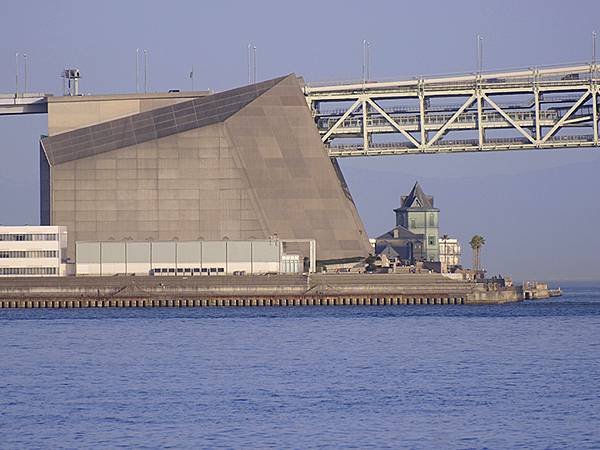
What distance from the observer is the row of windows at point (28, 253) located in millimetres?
141875

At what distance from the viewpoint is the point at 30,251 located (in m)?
142

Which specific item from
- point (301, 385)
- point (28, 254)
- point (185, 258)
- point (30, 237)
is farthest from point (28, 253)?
point (301, 385)

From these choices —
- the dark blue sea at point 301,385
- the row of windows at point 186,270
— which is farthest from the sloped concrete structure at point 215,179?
the dark blue sea at point 301,385

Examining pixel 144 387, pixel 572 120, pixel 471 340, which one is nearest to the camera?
pixel 144 387

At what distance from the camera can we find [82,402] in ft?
198

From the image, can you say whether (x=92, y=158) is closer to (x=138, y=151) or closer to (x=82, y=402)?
(x=138, y=151)

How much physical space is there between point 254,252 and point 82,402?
8111cm

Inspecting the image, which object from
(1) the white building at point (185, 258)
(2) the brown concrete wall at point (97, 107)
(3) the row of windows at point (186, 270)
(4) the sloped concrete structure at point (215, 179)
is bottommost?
(3) the row of windows at point (186, 270)

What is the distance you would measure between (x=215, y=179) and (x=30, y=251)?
1781 cm

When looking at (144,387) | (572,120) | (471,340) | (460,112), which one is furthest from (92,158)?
(144,387)

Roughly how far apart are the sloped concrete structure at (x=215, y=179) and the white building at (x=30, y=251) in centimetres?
573

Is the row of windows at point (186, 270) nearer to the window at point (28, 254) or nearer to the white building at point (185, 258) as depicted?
the white building at point (185, 258)

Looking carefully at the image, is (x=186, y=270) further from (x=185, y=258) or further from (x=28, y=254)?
(x=28, y=254)

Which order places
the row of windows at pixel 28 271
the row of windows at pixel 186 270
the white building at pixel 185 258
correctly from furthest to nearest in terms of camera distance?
the row of windows at pixel 28 271, the white building at pixel 185 258, the row of windows at pixel 186 270
